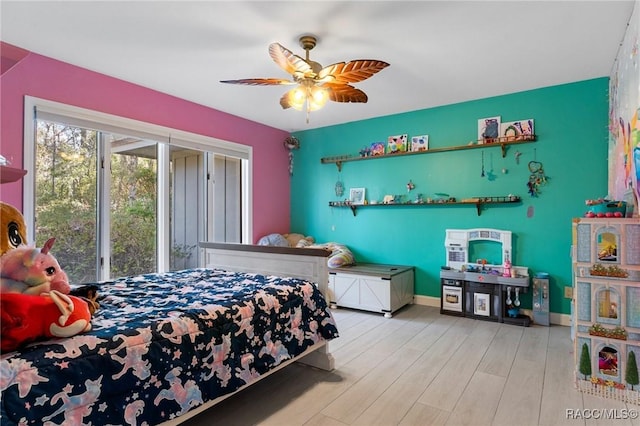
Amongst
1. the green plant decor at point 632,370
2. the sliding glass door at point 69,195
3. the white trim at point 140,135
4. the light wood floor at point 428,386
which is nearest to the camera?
the light wood floor at point 428,386

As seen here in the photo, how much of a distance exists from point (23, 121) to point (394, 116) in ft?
12.6

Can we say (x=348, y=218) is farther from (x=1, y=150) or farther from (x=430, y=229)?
(x=1, y=150)

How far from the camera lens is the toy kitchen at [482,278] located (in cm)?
352

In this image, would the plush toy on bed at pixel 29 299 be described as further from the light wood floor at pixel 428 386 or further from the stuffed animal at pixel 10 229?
the light wood floor at pixel 428 386

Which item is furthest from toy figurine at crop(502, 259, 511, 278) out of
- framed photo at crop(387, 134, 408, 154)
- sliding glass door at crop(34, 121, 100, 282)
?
sliding glass door at crop(34, 121, 100, 282)

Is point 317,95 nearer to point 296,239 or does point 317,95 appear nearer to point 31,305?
point 31,305

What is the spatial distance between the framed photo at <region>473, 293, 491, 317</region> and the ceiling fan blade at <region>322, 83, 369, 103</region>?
2.47m

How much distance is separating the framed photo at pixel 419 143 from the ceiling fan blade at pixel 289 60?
2294mm

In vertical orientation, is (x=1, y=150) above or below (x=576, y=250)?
above

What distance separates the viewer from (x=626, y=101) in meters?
2.42

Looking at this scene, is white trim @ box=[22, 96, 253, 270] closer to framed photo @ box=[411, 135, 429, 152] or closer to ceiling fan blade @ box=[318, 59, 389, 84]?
ceiling fan blade @ box=[318, 59, 389, 84]

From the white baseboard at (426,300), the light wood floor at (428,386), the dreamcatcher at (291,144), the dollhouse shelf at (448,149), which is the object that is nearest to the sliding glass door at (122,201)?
the dreamcatcher at (291,144)

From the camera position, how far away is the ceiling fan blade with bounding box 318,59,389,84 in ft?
7.37

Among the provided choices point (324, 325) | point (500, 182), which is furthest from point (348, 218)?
point (324, 325)
